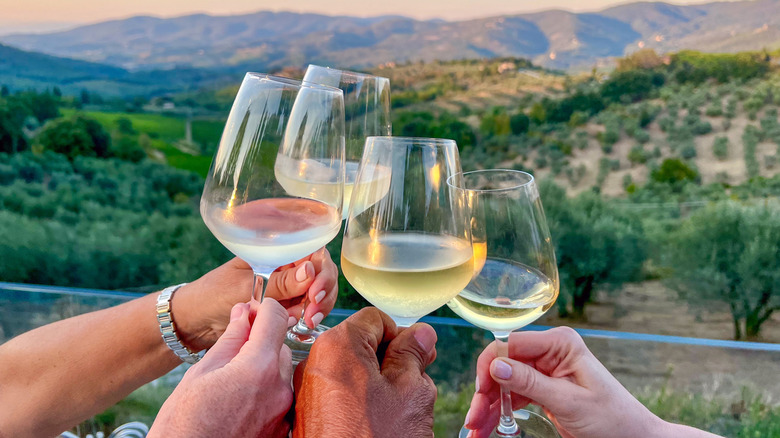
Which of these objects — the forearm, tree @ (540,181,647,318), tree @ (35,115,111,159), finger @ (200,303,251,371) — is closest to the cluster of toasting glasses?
finger @ (200,303,251,371)

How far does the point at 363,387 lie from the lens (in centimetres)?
78

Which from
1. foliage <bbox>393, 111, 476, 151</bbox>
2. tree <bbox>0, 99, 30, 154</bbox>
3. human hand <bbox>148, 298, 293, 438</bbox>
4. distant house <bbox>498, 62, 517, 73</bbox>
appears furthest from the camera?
distant house <bbox>498, 62, 517, 73</bbox>

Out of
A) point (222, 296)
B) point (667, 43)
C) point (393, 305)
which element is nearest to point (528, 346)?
point (393, 305)

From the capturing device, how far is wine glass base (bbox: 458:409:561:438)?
3.92 ft

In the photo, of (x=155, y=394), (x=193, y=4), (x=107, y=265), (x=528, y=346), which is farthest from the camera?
(x=193, y=4)

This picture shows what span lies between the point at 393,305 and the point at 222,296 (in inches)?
23.5

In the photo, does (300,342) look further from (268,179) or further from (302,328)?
(268,179)

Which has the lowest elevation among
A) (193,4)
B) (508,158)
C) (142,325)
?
(508,158)

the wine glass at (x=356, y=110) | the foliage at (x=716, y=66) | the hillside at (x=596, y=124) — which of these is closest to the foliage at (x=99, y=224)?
the hillside at (x=596, y=124)

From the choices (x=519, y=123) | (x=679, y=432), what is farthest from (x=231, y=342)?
(x=519, y=123)

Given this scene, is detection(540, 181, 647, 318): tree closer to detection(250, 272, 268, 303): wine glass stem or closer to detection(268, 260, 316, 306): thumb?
detection(268, 260, 316, 306): thumb

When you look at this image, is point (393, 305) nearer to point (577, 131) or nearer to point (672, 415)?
point (672, 415)

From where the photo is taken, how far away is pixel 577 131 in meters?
6.45

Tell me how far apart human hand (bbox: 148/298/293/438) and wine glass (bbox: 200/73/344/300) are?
13 cm
